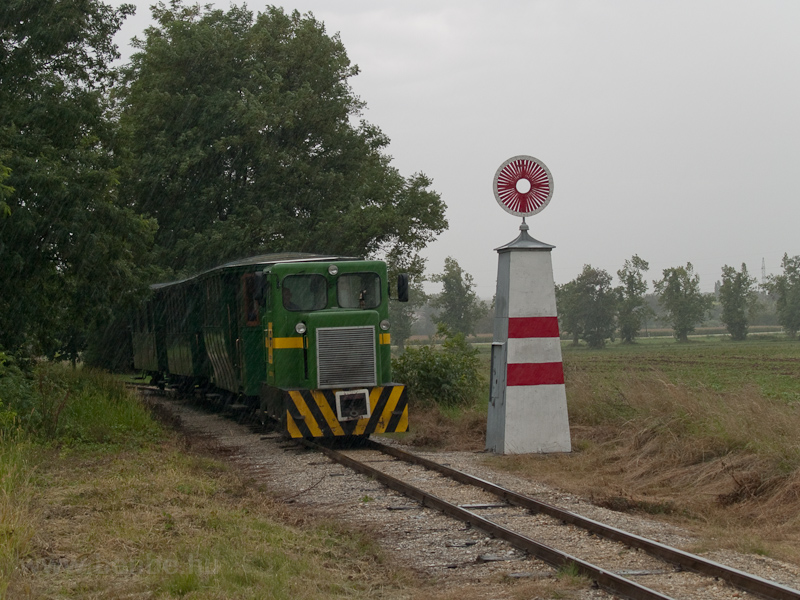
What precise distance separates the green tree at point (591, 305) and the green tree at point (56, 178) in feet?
211

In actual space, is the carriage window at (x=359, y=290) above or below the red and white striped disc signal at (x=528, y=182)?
below

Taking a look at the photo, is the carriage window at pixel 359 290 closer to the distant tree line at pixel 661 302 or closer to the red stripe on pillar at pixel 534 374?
the red stripe on pillar at pixel 534 374

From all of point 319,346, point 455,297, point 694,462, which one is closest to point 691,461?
point 694,462

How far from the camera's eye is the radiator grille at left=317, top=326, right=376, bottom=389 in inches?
491

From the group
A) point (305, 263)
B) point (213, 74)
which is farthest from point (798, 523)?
point (213, 74)

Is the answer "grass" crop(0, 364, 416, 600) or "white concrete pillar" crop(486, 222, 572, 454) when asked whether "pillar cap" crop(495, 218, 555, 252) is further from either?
"grass" crop(0, 364, 416, 600)

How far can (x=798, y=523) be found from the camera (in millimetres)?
7000

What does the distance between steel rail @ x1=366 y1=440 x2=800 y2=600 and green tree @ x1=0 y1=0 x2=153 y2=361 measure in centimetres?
1130

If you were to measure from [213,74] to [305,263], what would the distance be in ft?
68.0

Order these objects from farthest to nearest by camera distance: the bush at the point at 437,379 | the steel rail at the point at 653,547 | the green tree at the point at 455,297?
the green tree at the point at 455,297, the bush at the point at 437,379, the steel rail at the point at 653,547

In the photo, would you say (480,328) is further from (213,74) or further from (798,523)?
(798,523)

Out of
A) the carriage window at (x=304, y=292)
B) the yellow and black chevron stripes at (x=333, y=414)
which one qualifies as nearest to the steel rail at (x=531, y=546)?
the yellow and black chevron stripes at (x=333, y=414)

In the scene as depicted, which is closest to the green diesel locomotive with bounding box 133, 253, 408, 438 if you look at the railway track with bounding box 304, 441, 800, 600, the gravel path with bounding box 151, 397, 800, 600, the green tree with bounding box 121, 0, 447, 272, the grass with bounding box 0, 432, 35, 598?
the gravel path with bounding box 151, 397, 800, 600

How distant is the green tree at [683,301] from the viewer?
282 feet
